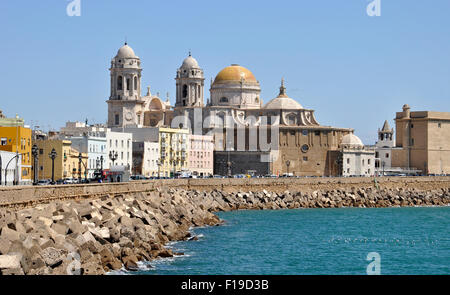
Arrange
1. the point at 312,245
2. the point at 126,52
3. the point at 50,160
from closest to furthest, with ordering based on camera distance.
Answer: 1. the point at 312,245
2. the point at 50,160
3. the point at 126,52

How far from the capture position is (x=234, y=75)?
106250 mm

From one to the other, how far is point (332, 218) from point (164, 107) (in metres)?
54.5

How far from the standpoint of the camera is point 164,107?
106 metres

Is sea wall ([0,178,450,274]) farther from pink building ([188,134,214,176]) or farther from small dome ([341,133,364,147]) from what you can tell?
small dome ([341,133,364,147])

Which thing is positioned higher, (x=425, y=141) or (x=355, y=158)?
(x=425, y=141)

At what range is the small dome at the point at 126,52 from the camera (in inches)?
3664

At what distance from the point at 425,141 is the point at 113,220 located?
8005 cm

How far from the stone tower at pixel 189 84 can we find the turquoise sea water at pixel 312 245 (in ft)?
147

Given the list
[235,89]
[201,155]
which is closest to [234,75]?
[235,89]

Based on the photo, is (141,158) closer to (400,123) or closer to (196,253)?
(400,123)

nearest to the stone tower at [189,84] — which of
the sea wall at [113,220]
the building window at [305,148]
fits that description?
the building window at [305,148]

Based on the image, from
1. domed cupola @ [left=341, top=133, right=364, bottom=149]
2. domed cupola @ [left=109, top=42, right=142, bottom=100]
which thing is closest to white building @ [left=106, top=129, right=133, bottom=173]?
domed cupola @ [left=109, top=42, right=142, bottom=100]

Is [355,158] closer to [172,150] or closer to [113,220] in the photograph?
[172,150]

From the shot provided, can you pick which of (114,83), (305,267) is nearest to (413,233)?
(305,267)
